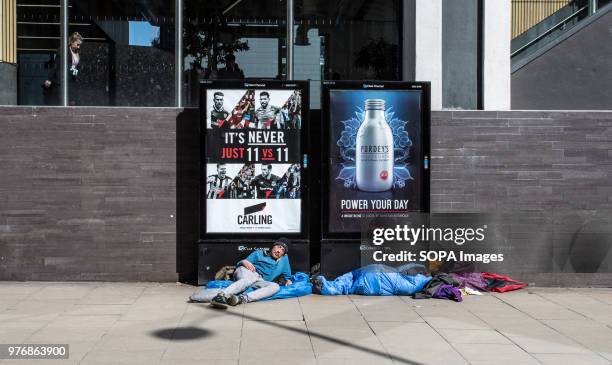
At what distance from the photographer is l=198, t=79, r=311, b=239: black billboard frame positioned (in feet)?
35.0

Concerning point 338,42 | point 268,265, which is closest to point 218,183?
point 268,265

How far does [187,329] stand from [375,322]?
2146 mm

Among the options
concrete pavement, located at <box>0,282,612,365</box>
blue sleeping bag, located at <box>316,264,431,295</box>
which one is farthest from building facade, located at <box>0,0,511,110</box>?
concrete pavement, located at <box>0,282,612,365</box>

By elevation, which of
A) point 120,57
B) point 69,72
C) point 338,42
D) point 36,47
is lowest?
point 69,72

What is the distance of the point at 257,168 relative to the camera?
1078 centimetres

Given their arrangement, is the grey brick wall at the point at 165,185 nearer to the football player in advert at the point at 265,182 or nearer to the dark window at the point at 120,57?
the dark window at the point at 120,57

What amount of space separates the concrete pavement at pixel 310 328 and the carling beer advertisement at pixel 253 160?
4.26 ft

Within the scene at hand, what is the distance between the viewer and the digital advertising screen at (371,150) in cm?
1076

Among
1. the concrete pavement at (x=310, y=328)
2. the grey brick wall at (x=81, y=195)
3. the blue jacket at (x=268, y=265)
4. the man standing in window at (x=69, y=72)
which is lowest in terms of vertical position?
the concrete pavement at (x=310, y=328)

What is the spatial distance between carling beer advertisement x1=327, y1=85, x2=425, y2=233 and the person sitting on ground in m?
0.97

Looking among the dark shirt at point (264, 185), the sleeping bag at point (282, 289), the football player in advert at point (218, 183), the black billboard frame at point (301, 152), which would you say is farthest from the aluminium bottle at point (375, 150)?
the football player in advert at point (218, 183)

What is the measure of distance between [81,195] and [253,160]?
2.66m

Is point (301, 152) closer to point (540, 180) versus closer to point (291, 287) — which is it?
point (291, 287)

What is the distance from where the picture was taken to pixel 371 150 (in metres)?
10.8
